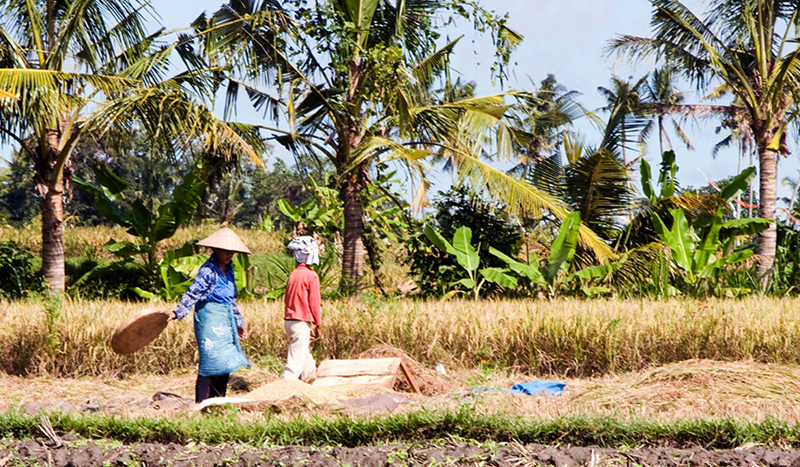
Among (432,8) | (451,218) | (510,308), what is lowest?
(510,308)

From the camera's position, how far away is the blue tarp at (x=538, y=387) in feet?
20.7

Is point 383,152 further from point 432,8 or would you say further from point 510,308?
point 510,308

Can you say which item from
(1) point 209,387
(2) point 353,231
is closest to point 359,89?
(2) point 353,231

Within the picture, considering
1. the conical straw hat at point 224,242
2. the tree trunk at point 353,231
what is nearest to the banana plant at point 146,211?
the tree trunk at point 353,231

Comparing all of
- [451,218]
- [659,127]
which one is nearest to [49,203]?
[451,218]

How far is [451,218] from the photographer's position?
38.6 ft

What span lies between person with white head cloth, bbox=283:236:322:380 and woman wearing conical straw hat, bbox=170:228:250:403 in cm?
58

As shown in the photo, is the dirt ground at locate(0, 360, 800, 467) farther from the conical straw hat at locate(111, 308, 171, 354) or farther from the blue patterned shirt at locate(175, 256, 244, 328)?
the blue patterned shirt at locate(175, 256, 244, 328)

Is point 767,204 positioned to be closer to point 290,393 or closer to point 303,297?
point 303,297

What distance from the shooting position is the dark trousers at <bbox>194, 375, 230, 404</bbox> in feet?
19.3

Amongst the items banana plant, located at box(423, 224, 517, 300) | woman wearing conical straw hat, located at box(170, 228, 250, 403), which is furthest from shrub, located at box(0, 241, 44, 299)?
woman wearing conical straw hat, located at box(170, 228, 250, 403)

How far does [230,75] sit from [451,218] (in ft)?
13.3

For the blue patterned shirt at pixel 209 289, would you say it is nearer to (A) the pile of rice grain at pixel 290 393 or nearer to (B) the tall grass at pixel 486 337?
(A) the pile of rice grain at pixel 290 393

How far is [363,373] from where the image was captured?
6539mm
